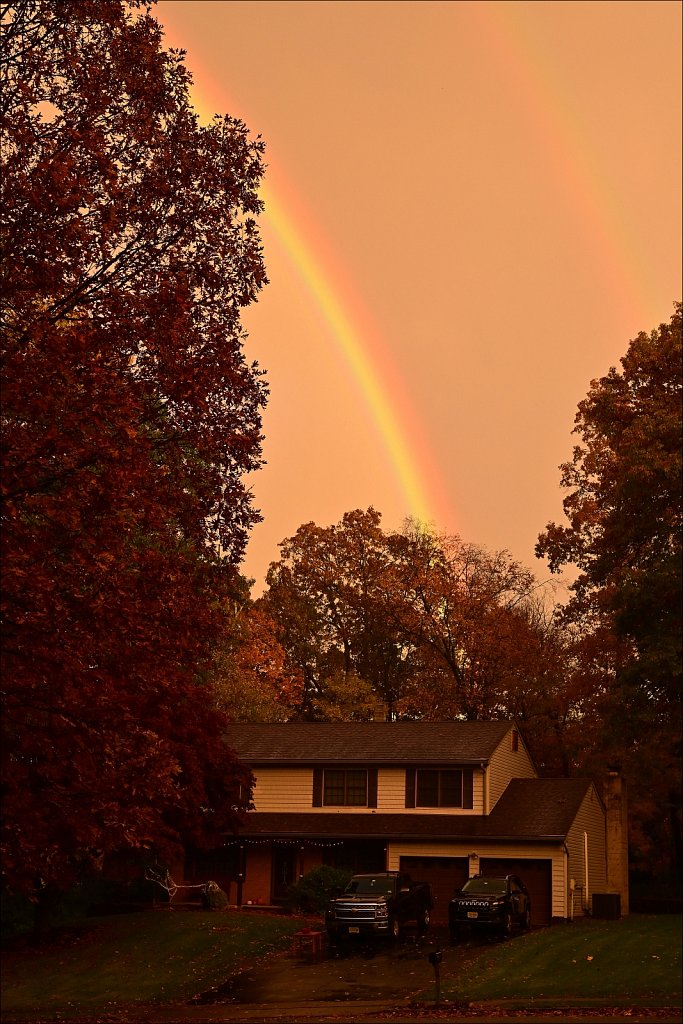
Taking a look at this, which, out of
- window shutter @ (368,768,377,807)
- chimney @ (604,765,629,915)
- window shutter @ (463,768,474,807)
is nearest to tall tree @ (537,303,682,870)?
chimney @ (604,765,629,915)

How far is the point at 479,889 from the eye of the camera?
34781mm

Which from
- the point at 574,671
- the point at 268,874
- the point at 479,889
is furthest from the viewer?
the point at 574,671

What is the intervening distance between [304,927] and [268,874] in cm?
819

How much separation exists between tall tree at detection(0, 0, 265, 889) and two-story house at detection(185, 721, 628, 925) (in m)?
27.3

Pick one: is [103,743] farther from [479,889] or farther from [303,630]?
[303,630]

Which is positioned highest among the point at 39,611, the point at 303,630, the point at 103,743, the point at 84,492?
the point at 303,630

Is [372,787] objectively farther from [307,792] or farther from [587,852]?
[587,852]

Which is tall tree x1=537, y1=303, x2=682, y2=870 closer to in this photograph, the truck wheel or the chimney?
the chimney

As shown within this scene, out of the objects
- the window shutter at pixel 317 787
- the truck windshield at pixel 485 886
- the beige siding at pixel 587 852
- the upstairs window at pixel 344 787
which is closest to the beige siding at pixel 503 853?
the beige siding at pixel 587 852

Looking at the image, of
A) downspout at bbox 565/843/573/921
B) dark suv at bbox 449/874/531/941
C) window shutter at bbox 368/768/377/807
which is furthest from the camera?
window shutter at bbox 368/768/377/807

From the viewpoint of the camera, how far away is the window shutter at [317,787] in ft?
143

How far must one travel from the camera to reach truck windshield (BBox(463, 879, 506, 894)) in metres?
34.7

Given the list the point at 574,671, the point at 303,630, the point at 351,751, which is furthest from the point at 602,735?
the point at 303,630

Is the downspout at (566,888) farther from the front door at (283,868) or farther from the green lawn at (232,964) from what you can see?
the front door at (283,868)
